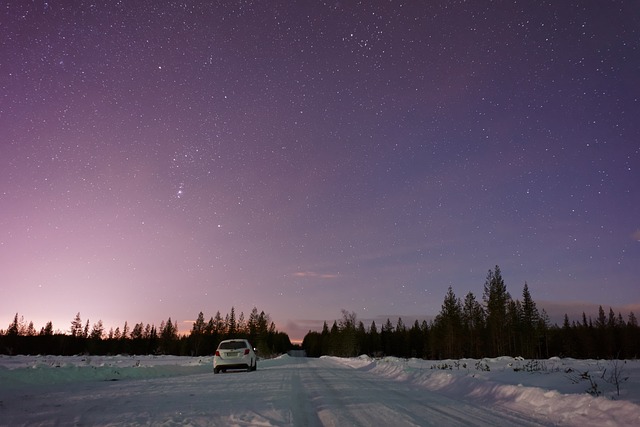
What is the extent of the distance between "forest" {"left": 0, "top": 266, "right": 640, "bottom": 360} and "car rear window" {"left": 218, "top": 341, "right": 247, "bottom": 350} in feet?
140

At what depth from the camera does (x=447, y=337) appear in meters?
80.9

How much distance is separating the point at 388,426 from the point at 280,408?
2499 millimetres

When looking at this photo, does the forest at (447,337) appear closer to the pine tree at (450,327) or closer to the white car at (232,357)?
the pine tree at (450,327)

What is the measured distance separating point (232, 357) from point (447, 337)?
7138cm

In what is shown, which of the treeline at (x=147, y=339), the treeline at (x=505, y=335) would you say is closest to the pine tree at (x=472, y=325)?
the treeline at (x=505, y=335)

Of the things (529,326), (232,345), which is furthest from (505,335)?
(232,345)

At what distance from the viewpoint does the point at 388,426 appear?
595 centimetres

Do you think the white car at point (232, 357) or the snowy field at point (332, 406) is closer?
the snowy field at point (332, 406)

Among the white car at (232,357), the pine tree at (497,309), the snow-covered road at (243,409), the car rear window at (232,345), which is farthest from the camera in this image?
the pine tree at (497,309)

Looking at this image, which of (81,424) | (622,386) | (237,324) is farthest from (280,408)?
(237,324)

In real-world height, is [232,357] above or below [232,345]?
below

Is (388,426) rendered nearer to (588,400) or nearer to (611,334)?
(588,400)

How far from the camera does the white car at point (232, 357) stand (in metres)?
18.9

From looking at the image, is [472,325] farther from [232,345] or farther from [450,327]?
[232,345]
